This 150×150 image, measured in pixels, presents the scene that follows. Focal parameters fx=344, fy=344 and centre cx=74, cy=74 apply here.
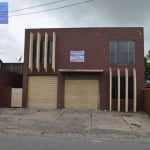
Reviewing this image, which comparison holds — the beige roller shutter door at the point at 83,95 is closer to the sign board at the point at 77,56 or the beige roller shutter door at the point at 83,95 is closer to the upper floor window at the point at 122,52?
the sign board at the point at 77,56

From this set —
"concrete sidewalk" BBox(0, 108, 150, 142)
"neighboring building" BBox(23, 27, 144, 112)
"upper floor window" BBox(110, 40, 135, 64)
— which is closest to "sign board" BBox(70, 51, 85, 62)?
"neighboring building" BBox(23, 27, 144, 112)

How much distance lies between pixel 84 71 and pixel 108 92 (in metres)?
2.86

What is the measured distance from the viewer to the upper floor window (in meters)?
30.9

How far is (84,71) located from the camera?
30.3 m

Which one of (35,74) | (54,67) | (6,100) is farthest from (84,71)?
(6,100)

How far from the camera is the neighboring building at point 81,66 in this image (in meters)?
30.7

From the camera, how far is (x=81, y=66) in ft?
102

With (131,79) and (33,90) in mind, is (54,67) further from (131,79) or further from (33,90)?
(131,79)

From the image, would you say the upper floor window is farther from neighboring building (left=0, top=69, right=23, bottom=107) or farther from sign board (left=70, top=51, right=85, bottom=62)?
neighboring building (left=0, top=69, right=23, bottom=107)

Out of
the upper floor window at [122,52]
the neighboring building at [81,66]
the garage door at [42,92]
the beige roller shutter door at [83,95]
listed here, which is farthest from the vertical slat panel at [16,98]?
the upper floor window at [122,52]

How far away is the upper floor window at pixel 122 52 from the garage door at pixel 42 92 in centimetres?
573

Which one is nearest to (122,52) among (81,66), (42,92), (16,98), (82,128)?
(81,66)

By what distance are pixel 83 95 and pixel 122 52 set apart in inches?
206

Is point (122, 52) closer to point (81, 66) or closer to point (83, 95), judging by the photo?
point (81, 66)
